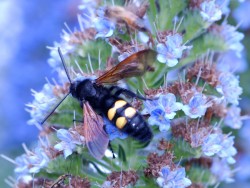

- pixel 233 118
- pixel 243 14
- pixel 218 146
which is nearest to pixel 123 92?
pixel 218 146

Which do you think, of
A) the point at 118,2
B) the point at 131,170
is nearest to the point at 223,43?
the point at 118,2

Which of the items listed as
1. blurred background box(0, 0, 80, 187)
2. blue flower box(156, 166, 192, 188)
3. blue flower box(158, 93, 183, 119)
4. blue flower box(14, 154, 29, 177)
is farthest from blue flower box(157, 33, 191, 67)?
blurred background box(0, 0, 80, 187)

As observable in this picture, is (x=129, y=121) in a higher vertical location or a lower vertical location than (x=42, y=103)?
lower

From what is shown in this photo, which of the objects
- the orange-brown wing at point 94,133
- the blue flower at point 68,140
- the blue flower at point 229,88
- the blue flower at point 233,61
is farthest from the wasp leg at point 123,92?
the blue flower at point 233,61

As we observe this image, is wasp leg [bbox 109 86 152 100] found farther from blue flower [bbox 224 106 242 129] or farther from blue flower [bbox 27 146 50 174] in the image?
blue flower [bbox 224 106 242 129]

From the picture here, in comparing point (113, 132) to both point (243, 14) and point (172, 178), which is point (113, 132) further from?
point (243, 14)

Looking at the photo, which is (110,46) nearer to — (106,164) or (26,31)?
(106,164)
